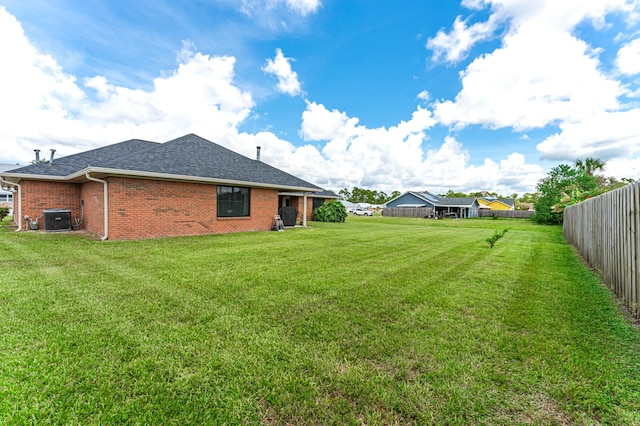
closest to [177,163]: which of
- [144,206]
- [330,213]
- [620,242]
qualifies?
[144,206]

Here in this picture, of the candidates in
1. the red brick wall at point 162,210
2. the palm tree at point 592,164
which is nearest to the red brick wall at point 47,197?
the red brick wall at point 162,210

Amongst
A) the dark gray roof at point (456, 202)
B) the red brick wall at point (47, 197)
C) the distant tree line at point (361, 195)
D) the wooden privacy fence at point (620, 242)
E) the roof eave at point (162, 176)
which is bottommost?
the wooden privacy fence at point (620, 242)

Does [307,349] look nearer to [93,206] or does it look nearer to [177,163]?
[177,163]

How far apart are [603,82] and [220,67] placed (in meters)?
17.3

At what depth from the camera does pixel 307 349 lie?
2.66 m

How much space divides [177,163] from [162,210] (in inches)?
84.1

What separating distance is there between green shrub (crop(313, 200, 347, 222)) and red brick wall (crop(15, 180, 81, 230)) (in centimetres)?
1553

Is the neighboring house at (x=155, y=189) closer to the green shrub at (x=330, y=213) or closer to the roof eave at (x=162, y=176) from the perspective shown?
the roof eave at (x=162, y=176)

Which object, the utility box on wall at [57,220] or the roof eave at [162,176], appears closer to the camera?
the roof eave at [162,176]

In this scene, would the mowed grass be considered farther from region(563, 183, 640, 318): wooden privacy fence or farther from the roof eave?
the roof eave

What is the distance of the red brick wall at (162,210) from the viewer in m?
9.48

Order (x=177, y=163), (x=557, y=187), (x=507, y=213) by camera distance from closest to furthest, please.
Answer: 1. (x=177, y=163)
2. (x=557, y=187)
3. (x=507, y=213)

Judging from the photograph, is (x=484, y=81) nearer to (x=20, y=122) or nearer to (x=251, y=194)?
(x=251, y=194)

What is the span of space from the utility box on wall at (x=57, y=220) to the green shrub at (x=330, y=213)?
51.9 ft
